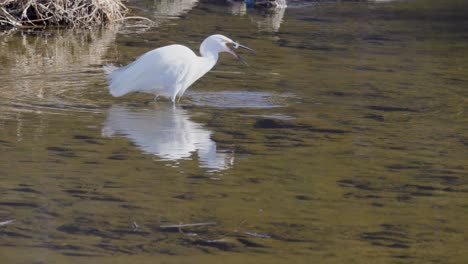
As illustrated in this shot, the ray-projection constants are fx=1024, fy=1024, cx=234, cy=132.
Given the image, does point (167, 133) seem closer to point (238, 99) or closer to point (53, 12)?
point (238, 99)

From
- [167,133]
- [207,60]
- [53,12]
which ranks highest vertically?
[207,60]

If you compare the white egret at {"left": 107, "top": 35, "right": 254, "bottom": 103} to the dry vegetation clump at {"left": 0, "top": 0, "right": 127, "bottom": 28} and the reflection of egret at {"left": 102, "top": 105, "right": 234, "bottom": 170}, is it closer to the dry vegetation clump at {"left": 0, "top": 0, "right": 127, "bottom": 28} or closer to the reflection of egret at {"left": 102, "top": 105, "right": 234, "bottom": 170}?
the reflection of egret at {"left": 102, "top": 105, "right": 234, "bottom": 170}

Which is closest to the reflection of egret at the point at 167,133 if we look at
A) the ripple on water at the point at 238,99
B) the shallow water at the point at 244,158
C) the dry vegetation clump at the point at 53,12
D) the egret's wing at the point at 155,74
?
the shallow water at the point at 244,158

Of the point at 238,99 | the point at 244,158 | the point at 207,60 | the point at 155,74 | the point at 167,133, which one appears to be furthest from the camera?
the point at 238,99

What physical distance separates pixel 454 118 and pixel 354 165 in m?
2.10

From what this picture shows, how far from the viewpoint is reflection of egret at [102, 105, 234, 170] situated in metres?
7.77

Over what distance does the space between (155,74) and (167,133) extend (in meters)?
1.20

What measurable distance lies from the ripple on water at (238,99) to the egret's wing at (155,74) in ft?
1.27

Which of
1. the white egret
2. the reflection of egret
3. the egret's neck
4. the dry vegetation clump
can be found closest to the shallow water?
the reflection of egret

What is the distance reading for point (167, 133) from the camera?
8.55m

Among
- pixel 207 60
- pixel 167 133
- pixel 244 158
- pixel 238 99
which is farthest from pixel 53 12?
pixel 244 158

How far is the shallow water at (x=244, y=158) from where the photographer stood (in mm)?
5758

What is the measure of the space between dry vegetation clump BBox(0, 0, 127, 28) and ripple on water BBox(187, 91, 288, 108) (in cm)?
515

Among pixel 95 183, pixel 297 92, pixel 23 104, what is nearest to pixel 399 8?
pixel 297 92
